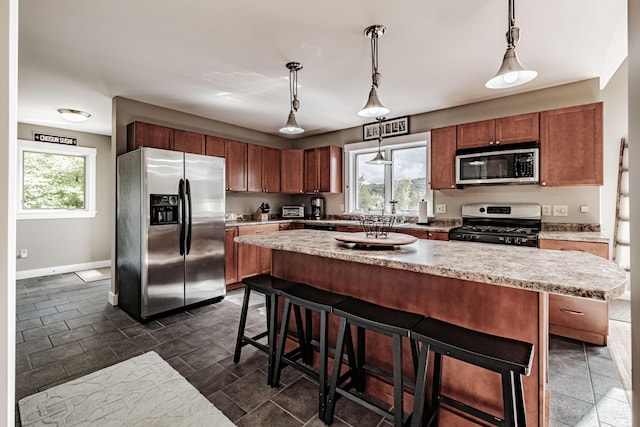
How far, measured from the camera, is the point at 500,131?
3447mm

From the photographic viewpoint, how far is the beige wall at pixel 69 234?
482cm

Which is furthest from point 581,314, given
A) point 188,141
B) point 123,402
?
point 188,141

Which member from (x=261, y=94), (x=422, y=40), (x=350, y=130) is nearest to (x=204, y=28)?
(x=261, y=94)

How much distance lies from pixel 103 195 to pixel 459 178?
602 cm

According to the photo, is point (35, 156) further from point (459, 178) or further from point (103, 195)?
point (459, 178)

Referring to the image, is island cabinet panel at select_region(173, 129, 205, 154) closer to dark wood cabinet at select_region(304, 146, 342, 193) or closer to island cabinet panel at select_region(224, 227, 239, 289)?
island cabinet panel at select_region(224, 227, 239, 289)

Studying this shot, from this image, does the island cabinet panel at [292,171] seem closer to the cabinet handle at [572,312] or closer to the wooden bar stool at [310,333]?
the wooden bar stool at [310,333]

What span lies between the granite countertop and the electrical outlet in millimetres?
2153

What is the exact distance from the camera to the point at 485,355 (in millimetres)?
1185

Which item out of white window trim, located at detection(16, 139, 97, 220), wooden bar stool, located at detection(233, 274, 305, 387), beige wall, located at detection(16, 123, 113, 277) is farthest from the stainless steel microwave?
white window trim, located at detection(16, 139, 97, 220)

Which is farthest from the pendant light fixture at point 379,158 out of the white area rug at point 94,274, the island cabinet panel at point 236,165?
the white area rug at point 94,274

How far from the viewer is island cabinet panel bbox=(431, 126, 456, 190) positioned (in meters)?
3.81

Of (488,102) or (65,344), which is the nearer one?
(65,344)

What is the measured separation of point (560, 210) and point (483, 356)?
3.05 m
